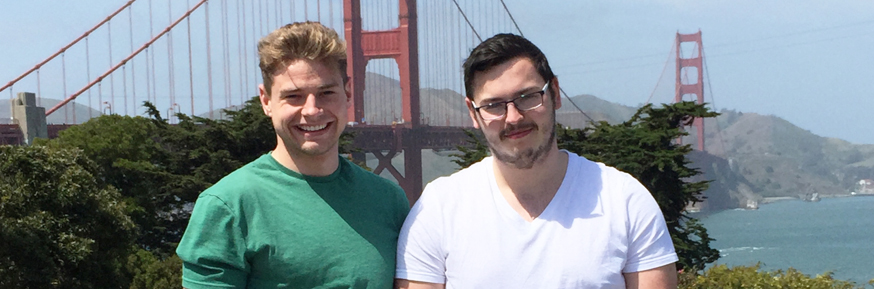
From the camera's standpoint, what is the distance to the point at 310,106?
2582 millimetres

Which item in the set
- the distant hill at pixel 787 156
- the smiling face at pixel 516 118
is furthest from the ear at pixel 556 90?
the distant hill at pixel 787 156

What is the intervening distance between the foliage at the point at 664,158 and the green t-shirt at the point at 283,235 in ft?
58.7

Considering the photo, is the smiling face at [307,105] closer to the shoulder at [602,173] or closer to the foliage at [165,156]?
the shoulder at [602,173]

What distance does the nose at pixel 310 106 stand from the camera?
102 inches

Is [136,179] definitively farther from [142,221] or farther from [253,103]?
[253,103]

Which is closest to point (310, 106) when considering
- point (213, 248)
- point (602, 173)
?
point (213, 248)

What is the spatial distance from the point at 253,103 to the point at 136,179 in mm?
3218

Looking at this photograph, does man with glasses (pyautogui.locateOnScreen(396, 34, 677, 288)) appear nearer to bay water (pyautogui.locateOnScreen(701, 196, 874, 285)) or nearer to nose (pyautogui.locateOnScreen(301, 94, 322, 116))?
nose (pyautogui.locateOnScreen(301, 94, 322, 116))

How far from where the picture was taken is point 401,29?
126ft

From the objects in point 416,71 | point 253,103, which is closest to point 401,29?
point 416,71

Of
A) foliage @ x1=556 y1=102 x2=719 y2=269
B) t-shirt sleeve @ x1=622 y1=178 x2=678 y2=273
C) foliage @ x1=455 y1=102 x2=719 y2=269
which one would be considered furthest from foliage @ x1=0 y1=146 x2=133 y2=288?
t-shirt sleeve @ x1=622 y1=178 x2=678 y2=273

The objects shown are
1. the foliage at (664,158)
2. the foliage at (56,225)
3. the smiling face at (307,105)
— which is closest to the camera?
the smiling face at (307,105)

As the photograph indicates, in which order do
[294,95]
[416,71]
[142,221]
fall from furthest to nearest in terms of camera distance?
[416,71] < [142,221] < [294,95]

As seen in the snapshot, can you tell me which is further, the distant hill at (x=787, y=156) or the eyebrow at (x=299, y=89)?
the distant hill at (x=787, y=156)
